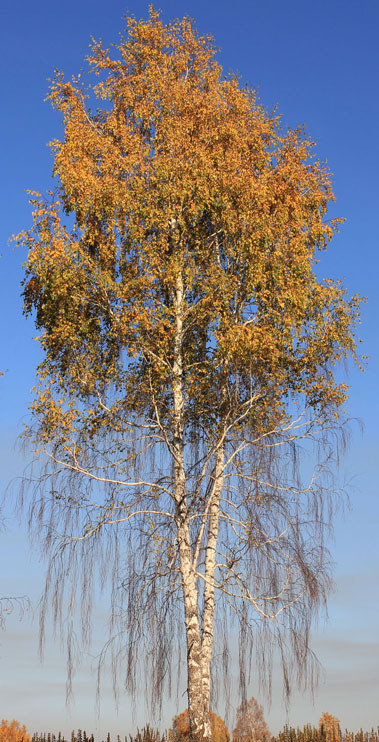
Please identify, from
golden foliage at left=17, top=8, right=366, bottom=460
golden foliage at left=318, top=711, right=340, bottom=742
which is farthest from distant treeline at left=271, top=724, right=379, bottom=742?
golden foliage at left=17, top=8, right=366, bottom=460

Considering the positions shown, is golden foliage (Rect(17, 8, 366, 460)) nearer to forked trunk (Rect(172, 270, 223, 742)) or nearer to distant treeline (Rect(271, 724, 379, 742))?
forked trunk (Rect(172, 270, 223, 742))

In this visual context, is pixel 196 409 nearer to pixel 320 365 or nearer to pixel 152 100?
pixel 320 365

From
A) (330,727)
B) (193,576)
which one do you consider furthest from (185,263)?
(330,727)

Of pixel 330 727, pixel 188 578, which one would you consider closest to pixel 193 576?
pixel 188 578

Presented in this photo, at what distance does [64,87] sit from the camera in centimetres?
2103

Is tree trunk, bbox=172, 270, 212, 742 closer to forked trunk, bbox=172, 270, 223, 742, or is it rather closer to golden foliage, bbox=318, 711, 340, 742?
forked trunk, bbox=172, 270, 223, 742

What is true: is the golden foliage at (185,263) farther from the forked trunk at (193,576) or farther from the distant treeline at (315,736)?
the distant treeline at (315,736)

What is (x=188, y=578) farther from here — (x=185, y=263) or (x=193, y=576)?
(x=185, y=263)

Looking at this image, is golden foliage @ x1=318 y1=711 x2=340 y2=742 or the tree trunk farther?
golden foliage @ x1=318 y1=711 x2=340 y2=742

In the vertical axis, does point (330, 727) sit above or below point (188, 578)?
below

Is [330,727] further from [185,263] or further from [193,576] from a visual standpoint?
[185,263]

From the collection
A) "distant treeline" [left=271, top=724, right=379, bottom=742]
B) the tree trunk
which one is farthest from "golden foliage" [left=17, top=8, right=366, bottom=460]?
"distant treeline" [left=271, top=724, right=379, bottom=742]

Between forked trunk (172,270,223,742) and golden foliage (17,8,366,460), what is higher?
golden foliage (17,8,366,460)

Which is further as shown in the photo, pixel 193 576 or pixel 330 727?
pixel 330 727
